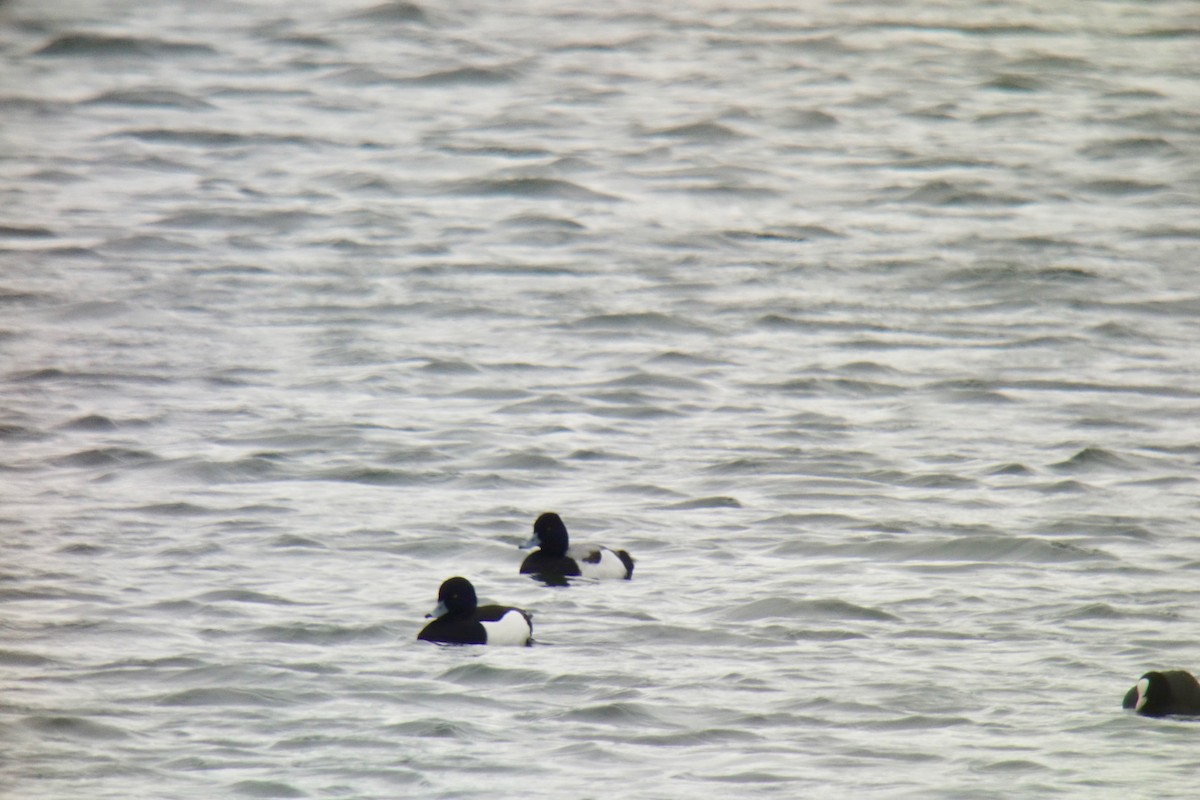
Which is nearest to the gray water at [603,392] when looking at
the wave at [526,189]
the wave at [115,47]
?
the wave at [115,47]

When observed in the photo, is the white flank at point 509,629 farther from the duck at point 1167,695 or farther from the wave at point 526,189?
the wave at point 526,189

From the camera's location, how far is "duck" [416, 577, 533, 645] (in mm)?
10180

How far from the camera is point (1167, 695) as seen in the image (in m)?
8.97

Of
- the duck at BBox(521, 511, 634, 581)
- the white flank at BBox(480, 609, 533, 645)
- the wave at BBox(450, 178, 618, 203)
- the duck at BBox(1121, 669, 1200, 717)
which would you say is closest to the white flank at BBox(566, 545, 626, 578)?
the duck at BBox(521, 511, 634, 581)

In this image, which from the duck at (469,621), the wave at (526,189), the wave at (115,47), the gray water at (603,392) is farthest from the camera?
the wave at (115,47)

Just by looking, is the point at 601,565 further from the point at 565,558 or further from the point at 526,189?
the point at 526,189

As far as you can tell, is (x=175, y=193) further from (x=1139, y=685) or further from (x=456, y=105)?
(x=1139, y=685)

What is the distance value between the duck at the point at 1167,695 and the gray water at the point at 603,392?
9 centimetres

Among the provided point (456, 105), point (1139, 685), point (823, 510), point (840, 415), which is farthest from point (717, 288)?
point (1139, 685)

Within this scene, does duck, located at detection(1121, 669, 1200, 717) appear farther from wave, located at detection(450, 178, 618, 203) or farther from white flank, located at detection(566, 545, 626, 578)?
wave, located at detection(450, 178, 618, 203)

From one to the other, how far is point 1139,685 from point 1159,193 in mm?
14171

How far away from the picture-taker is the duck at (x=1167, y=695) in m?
8.96

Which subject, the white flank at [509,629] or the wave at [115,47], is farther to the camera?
the wave at [115,47]

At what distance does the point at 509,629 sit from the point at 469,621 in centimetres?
21
